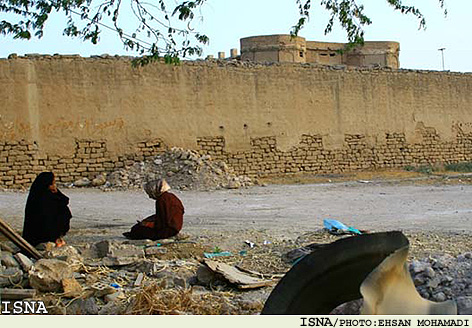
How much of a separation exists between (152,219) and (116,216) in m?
2.56

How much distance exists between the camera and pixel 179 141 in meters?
16.0

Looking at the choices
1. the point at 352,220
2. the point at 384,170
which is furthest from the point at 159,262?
the point at 384,170

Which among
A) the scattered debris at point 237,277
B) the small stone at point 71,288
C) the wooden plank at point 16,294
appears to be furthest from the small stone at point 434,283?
the wooden plank at point 16,294

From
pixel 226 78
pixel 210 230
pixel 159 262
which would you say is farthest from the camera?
pixel 226 78

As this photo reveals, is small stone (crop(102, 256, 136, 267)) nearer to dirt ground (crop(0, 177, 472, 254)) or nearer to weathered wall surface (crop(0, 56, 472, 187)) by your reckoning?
dirt ground (crop(0, 177, 472, 254))

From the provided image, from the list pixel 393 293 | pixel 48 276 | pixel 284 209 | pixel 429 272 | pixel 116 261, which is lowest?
pixel 284 209

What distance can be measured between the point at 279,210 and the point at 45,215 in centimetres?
459

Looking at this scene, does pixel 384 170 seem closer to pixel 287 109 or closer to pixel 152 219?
pixel 287 109

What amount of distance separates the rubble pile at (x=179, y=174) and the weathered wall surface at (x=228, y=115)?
0.43 meters

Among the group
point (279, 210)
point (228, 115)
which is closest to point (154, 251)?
point (279, 210)

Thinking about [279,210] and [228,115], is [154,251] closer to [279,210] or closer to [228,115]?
[279,210]

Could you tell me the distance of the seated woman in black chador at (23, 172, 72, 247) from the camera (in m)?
7.05

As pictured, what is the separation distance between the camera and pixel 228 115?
16.7 meters

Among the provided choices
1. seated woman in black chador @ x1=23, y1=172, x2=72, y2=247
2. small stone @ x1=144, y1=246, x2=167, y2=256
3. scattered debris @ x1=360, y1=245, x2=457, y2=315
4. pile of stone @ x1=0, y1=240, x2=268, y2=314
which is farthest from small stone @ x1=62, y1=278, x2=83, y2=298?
scattered debris @ x1=360, y1=245, x2=457, y2=315
